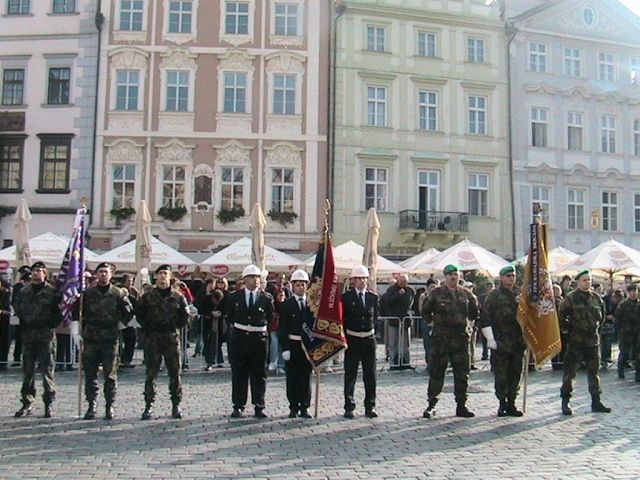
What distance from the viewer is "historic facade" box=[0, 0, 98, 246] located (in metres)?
28.9

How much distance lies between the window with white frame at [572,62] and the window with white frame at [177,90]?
1718 cm

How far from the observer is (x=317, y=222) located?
97.0 ft

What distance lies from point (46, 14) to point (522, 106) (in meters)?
20.7

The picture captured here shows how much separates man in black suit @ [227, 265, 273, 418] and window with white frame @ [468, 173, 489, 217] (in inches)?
886

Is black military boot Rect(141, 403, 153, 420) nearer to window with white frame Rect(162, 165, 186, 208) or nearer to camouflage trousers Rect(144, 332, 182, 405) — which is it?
camouflage trousers Rect(144, 332, 182, 405)

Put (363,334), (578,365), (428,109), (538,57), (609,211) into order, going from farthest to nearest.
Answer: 1. (609,211)
2. (538,57)
3. (428,109)
4. (578,365)
5. (363,334)

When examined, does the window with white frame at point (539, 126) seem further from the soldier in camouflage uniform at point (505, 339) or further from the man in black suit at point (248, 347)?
the man in black suit at point (248, 347)

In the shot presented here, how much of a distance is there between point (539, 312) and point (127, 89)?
2305 centimetres

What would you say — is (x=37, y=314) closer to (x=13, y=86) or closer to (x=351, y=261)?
(x=351, y=261)

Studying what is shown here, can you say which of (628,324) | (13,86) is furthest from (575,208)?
(13,86)

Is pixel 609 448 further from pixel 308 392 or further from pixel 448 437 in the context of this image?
pixel 308 392

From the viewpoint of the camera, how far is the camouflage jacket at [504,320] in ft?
34.2

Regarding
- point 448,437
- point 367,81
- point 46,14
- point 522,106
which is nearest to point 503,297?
point 448,437

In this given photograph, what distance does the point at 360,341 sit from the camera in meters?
10.4
